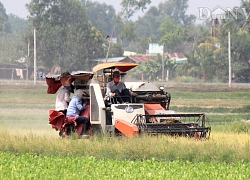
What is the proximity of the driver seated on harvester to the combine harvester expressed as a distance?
0.21 meters

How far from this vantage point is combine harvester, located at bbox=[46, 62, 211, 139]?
1588 centimetres

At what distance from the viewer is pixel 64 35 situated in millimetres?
68188

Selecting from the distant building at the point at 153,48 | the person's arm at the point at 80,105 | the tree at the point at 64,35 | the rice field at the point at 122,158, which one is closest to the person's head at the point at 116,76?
the person's arm at the point at 80,105

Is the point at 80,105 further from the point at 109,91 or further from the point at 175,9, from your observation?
the point at 175,9

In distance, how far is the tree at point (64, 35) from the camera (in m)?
66.8

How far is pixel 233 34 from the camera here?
6738 centimetres

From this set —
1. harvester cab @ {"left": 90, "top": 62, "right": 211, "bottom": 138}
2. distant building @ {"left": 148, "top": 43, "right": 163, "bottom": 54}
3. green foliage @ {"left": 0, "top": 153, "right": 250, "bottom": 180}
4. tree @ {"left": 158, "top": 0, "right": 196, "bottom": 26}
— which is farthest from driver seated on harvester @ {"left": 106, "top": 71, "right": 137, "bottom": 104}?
tree @ {"left": 158, "top": 0, "right": 196, "bottom": 26}

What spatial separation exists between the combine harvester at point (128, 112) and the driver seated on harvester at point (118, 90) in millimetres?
209

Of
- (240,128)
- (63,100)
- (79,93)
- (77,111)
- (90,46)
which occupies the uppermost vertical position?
(90,46)

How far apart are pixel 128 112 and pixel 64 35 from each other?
52.3m

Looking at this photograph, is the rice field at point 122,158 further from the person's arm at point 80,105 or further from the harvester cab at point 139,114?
the person's arm at point 80,105

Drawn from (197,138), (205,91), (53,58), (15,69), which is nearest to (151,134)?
(197,138)

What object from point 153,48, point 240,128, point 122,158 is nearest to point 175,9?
point 153,48

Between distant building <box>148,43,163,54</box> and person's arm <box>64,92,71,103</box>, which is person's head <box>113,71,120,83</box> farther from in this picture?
distant building <box>148,43,163,54</box>
